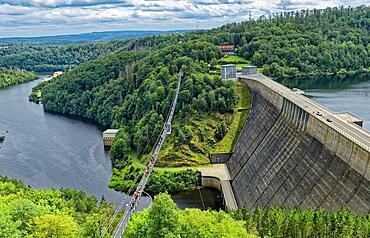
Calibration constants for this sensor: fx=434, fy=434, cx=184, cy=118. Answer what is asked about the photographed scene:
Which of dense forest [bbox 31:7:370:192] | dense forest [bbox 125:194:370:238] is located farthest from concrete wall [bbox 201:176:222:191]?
dense forest [bbox 125:194:370:238]

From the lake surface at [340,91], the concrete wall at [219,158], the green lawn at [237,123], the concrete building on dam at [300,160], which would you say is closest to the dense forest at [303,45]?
the lake surface at [340,91]

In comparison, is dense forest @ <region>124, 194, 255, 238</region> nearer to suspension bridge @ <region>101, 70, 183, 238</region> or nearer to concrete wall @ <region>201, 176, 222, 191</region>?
suspension bridge @ <region>101, 70, 183, 238</region>

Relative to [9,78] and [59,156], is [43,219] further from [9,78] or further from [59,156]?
[9,78]

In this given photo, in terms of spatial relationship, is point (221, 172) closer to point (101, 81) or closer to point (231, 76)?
point (231, 76)

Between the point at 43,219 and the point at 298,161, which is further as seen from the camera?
the point at 298,161

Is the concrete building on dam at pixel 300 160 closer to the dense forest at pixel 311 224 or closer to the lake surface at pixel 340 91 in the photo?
the dense forest at pixel 311 224

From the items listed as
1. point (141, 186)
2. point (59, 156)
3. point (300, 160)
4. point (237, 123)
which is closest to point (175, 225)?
point (300, 160)
